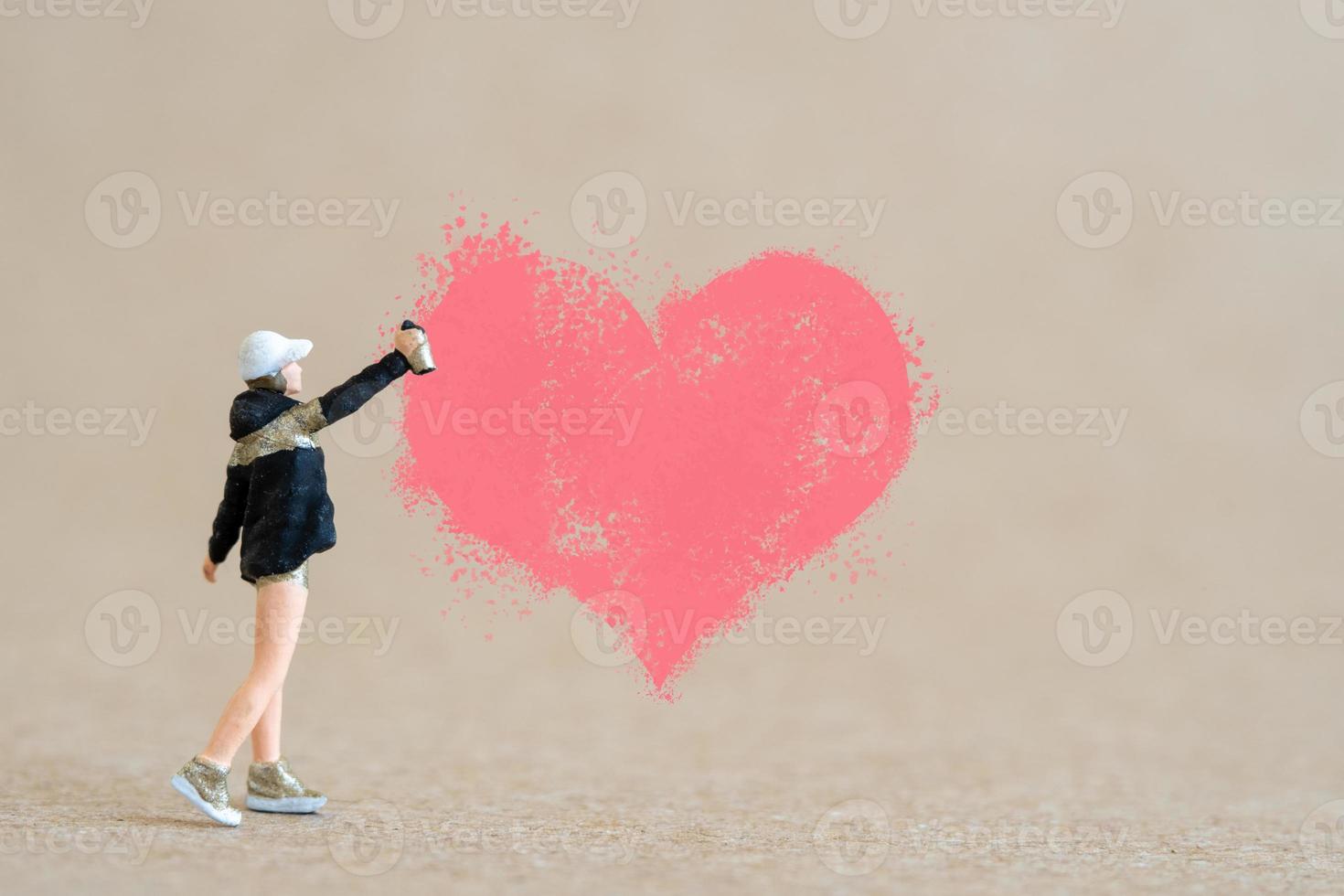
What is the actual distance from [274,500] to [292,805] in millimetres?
964

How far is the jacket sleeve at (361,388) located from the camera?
4129 mm

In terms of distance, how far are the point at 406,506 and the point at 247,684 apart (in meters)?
0.70

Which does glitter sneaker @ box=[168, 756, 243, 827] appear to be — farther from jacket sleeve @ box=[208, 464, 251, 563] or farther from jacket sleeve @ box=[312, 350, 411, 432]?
jacket sleeve @ box=[312, 350, 411, 432]

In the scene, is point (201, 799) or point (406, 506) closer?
point (201, 799)

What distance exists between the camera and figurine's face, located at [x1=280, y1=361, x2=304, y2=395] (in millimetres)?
4301

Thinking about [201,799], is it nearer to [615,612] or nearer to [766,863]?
[615,612]

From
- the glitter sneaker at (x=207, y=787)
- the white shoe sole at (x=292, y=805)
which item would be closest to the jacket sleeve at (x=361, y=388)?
the glitter sneaker at (x=207, y=787)

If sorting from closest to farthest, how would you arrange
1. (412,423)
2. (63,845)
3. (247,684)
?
(63,845)
(247,684)
(412,423)

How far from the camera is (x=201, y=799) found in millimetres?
4043

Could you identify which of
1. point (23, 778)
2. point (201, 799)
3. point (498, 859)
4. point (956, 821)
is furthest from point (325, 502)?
point (956, 821)

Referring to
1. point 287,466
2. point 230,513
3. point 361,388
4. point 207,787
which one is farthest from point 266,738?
point 361,388

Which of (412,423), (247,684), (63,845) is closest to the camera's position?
(63,845)

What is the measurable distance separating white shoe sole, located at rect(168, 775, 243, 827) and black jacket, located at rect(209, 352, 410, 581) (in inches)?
23.7

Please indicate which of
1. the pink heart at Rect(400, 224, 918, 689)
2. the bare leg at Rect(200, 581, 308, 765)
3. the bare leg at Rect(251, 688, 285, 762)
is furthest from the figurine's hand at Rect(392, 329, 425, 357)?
the bare leg at Rect(251, 688, 285, 762)
